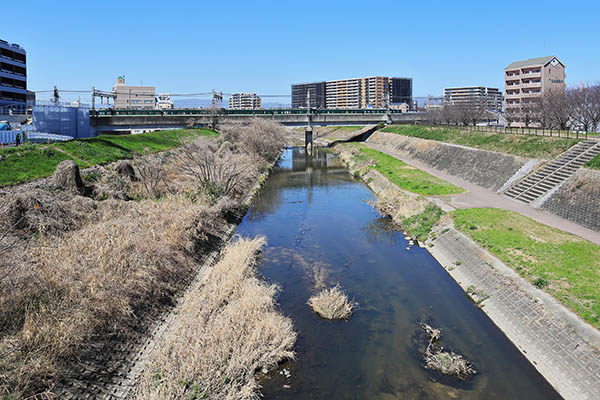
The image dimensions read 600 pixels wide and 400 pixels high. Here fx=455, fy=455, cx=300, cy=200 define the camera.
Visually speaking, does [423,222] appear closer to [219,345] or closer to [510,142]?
[219,345]

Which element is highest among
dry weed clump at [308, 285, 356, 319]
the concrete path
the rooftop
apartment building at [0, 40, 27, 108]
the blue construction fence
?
the rooftop

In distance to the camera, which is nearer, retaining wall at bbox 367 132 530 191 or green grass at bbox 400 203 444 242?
green grass at bbox 400 203 444 242

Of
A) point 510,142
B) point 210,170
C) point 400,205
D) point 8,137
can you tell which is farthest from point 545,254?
point 8,137

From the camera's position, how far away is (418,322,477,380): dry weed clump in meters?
13.2

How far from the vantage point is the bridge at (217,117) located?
72.2m

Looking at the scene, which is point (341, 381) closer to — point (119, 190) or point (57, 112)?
point (119, 190)

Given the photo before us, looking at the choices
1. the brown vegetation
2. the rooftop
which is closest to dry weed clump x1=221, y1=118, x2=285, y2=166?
the brown vegetation

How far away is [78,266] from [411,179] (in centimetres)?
3206

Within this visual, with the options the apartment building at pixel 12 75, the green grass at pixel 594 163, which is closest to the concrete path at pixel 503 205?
the green grass at pixel 594 163

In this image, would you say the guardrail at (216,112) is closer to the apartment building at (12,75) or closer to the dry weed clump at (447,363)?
the apartment building at (12,75)

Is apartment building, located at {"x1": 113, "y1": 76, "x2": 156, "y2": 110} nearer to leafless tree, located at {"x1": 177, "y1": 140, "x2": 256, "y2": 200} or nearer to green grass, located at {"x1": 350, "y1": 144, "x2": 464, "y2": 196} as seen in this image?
green grass, located at {"x1": 350, "y1": 144, "x2": 464, "y2": 196}

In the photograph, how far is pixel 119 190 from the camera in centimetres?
2870

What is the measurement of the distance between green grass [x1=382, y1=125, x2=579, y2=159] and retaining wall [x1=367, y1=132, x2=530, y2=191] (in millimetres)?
1039

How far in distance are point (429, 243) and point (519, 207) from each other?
6.86 metres
